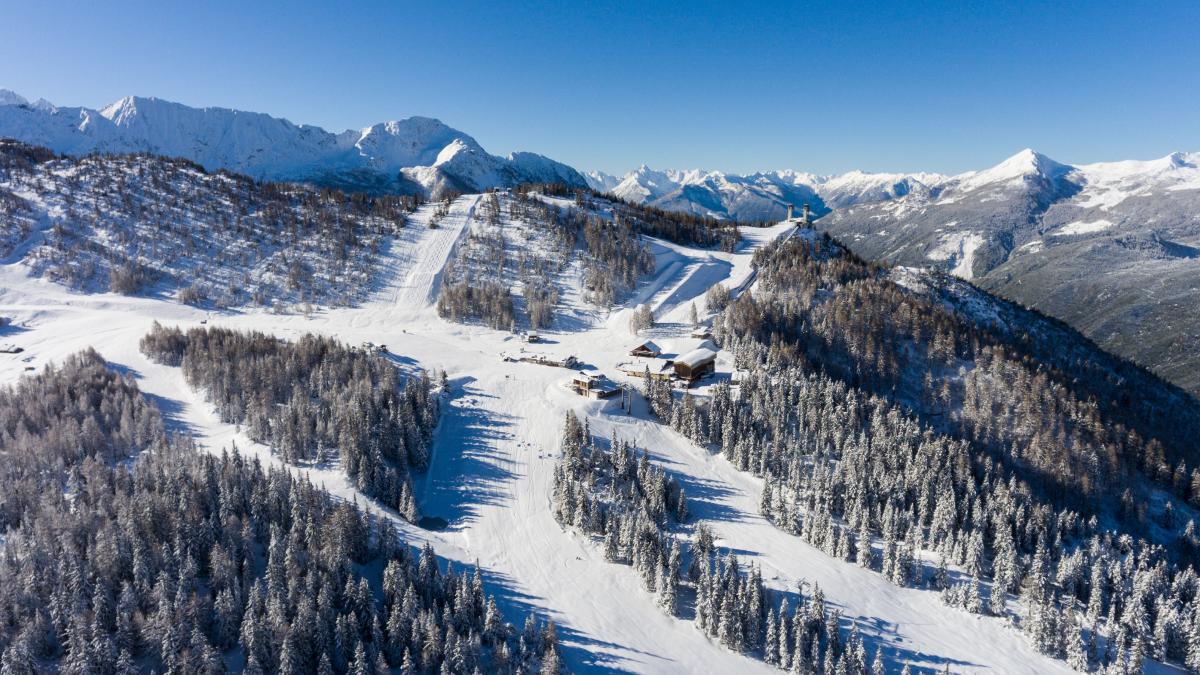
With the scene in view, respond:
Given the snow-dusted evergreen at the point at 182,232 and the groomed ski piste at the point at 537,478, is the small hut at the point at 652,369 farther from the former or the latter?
the snow-dusted evergreen at the point at 182,232

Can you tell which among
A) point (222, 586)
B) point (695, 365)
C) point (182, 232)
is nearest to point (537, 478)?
point (222, 586)

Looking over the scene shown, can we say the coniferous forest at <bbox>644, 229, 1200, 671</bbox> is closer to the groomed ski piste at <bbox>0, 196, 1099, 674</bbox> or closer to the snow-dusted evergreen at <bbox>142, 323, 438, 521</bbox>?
the groomed ski piste at <bbox>0, 196, 1099, 674</bbox>

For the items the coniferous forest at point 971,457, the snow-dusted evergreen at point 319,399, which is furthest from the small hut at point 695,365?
the snow-dusted evergreen at point 319,399

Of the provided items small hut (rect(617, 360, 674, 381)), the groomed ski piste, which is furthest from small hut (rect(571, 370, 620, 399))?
small hut (rect(617, 360, 674, 381))

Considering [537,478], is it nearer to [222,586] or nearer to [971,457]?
[222,586]

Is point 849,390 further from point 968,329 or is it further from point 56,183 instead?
point 56,183

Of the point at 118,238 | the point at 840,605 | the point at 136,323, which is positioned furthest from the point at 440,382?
the point at 118,238
